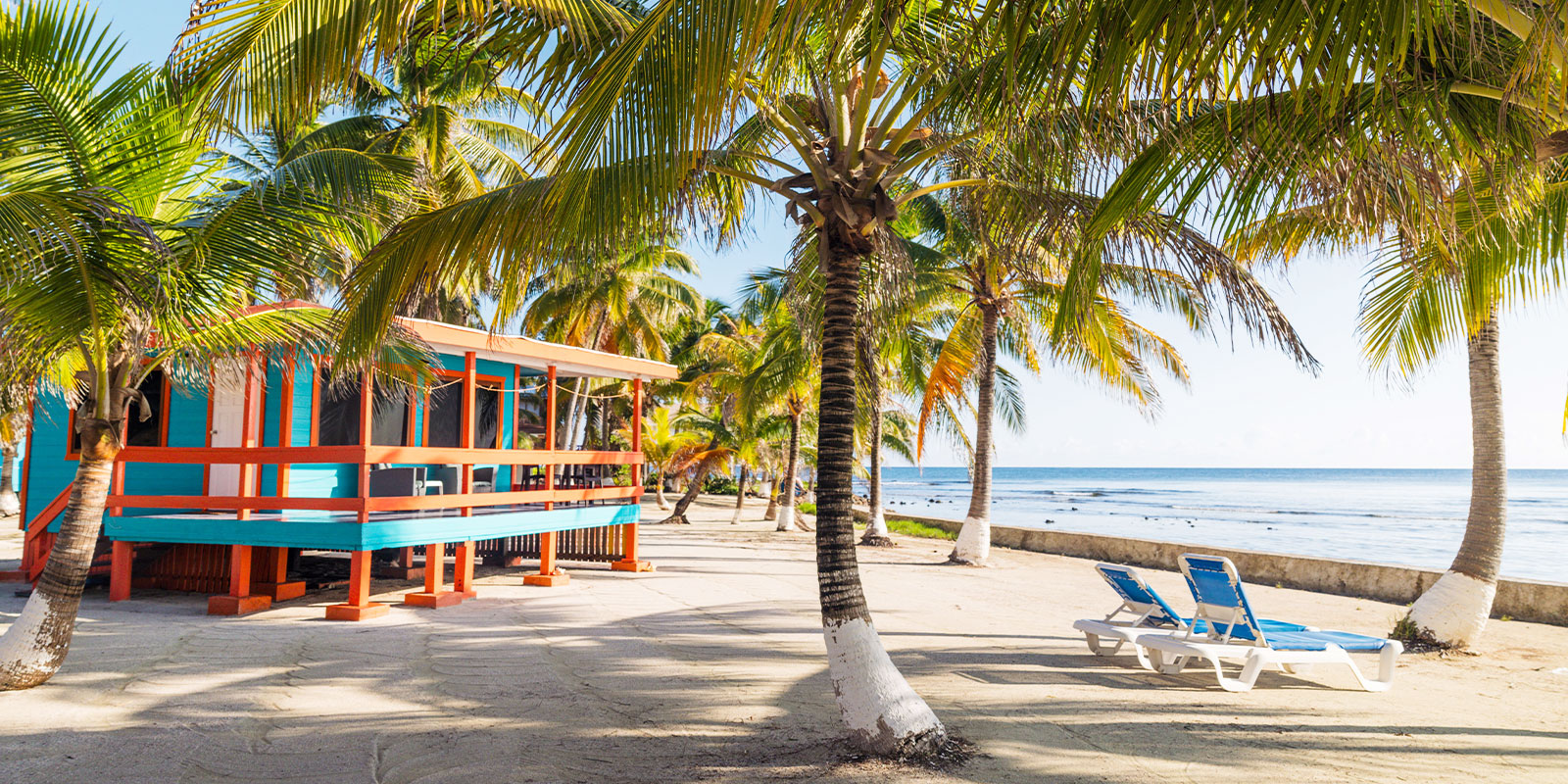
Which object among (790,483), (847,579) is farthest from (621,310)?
(847,579)

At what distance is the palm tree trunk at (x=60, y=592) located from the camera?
5750 millimetres

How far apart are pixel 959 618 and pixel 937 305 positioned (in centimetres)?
1094

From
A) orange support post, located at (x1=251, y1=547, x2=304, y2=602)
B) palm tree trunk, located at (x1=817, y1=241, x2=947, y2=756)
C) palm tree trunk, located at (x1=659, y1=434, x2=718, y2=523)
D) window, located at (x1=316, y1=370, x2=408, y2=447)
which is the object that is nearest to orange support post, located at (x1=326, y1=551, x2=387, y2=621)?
orange support post, located at (x1=251, y1=547, x2=304, y2=602)

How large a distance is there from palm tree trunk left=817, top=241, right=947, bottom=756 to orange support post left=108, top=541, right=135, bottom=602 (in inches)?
339

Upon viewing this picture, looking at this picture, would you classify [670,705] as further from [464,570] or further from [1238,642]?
[464,570]

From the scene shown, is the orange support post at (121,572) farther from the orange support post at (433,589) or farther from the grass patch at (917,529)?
the grass patch at (917,529)

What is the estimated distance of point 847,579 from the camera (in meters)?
5.07

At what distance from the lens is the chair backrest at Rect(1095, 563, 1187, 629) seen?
7.63 m

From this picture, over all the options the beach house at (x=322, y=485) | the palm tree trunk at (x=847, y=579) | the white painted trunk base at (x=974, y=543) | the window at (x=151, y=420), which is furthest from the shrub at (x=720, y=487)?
the palm tree trunk at (x=847, y=579)

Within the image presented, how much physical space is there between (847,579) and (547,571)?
745 centimetres

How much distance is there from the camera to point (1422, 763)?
15.9 feet

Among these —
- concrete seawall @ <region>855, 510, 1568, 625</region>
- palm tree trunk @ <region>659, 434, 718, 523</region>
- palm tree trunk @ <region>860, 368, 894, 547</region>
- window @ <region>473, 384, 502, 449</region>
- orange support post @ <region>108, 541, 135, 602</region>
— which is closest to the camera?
orange support post @ <region>108, 541, 135, 602</region>

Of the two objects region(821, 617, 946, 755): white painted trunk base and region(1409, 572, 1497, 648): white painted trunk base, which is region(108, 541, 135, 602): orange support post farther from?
region(1409, 572, 1497, 648): white painted trunk base

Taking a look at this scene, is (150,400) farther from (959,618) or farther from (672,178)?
(672,178)
